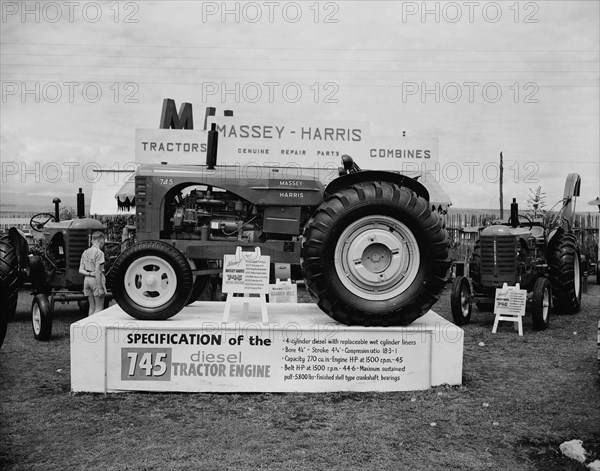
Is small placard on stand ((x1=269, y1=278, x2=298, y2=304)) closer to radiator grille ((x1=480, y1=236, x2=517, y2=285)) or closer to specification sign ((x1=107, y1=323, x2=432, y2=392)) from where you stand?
specification sign ((x1=107, y1=323, x2=432, y2=392))

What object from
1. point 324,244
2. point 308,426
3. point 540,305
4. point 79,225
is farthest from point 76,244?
point 540,305

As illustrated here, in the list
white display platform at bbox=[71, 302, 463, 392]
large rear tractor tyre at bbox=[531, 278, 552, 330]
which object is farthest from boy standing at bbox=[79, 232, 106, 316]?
large rear tractor tyre at bbox=[531, 278, 552, 330]

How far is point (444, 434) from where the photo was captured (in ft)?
15.2

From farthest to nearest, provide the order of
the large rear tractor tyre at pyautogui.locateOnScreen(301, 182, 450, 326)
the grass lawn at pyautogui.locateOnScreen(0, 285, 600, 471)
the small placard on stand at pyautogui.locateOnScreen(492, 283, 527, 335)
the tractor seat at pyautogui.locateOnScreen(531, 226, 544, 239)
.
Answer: the tractor seat at pyautogui.locateOnScreen(531, 226, 544, 239) → the small placard on stand at pyautogui.locateOnScreen(492, 283, 527, 335) → the large rear tractor tyre at pyautogui.locateOnScreen(301, 182, 450, 326) → the grass lawn at pyautogui.locateOnScreen(0, 285, 600, 471)

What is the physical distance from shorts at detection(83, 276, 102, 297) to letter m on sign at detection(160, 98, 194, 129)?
5.89 meters

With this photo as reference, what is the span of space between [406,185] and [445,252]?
759 millimetres

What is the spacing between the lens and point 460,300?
32.0 ft

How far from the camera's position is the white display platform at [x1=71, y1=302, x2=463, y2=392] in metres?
5.67

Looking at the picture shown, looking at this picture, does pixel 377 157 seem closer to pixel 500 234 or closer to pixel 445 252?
pixel 445 252

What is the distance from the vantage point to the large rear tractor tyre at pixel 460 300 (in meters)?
9.76

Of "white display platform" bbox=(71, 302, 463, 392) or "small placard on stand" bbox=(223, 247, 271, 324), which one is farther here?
"small placard on stand" bbox=(223, 247, 271, 324)

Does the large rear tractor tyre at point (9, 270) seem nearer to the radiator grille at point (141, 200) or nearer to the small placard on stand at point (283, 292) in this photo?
the radiator grille at point (141, 200)

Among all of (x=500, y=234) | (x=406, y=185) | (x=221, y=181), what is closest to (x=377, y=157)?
(x=406, y=185)

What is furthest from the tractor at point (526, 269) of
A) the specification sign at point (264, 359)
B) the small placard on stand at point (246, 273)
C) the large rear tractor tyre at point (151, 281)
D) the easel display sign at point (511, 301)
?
the large rear tractor tyre at point (151, 281)
